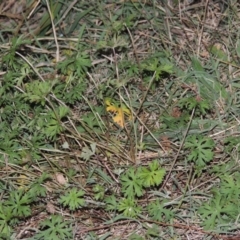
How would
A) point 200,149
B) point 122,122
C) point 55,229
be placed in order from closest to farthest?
point 55,229 → point 200,149 → point 122,122

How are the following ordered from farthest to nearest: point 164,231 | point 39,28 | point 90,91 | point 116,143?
point 39,28, point 90,91, point 116,143, point 164,231

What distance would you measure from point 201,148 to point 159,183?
0.86ft

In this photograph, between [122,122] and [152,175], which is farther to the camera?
[122,122]

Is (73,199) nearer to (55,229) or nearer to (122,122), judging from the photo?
(55,229)

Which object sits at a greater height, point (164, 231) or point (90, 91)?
point (90, 91)

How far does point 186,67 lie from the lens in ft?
11.1

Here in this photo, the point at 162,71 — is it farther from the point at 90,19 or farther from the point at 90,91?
the point at 90,19

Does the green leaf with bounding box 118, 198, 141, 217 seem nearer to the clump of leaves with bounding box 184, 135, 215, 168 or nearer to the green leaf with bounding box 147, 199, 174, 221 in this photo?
the green leaf with bounding box 147, 199, 174, 221

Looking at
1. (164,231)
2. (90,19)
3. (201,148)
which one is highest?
(90,19)

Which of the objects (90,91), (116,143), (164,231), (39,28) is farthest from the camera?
(39,28)

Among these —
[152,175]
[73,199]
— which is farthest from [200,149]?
[73,199]

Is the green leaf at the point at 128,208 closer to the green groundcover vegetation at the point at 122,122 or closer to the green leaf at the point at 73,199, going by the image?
the green groundcover vegetation at the point at 122,122

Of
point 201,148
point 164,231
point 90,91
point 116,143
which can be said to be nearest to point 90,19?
point 90,91

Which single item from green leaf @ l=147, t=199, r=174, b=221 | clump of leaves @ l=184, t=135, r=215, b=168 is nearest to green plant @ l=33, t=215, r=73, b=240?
green leaf @ l=147, t=199, r=174, b=221
